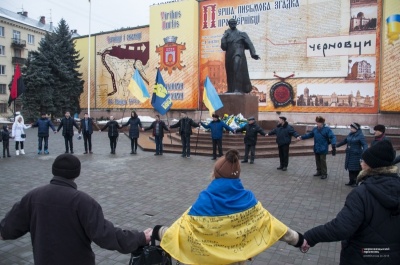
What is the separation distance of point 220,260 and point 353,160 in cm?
682

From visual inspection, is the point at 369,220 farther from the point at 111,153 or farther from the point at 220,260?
the point at 111,153

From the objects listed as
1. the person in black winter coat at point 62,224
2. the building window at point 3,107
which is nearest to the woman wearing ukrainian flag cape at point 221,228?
the person in black winter coat at point 62,224

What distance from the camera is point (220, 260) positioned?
100 inches

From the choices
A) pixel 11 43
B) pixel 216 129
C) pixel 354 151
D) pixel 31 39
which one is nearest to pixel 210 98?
pixel 216 129

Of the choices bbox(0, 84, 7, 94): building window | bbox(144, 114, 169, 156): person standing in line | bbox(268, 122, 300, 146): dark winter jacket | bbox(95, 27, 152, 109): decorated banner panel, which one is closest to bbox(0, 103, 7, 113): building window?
bbox(0, 84, 7, 94): building window

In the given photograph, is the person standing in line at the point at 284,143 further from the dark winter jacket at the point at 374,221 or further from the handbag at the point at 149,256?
the handbag at the point at 149,256

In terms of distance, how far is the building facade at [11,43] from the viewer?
161ft

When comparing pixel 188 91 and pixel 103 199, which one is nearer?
pixel 103 199

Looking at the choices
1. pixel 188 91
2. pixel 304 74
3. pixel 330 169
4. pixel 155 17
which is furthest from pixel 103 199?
pixel 155 17

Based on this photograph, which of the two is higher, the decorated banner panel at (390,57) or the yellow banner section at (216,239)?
the decorated banner panel at (390,57)

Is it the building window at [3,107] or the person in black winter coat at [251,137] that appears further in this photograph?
the building window at [3,107]

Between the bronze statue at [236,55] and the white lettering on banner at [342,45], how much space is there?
1068cm

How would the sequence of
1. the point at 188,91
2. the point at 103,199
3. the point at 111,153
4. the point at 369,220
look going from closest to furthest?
the point at 369,220 < the point at 103,199 < the point at 111,153 < the point at 188,91

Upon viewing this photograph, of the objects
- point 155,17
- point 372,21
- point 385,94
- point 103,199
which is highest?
point 155,17
